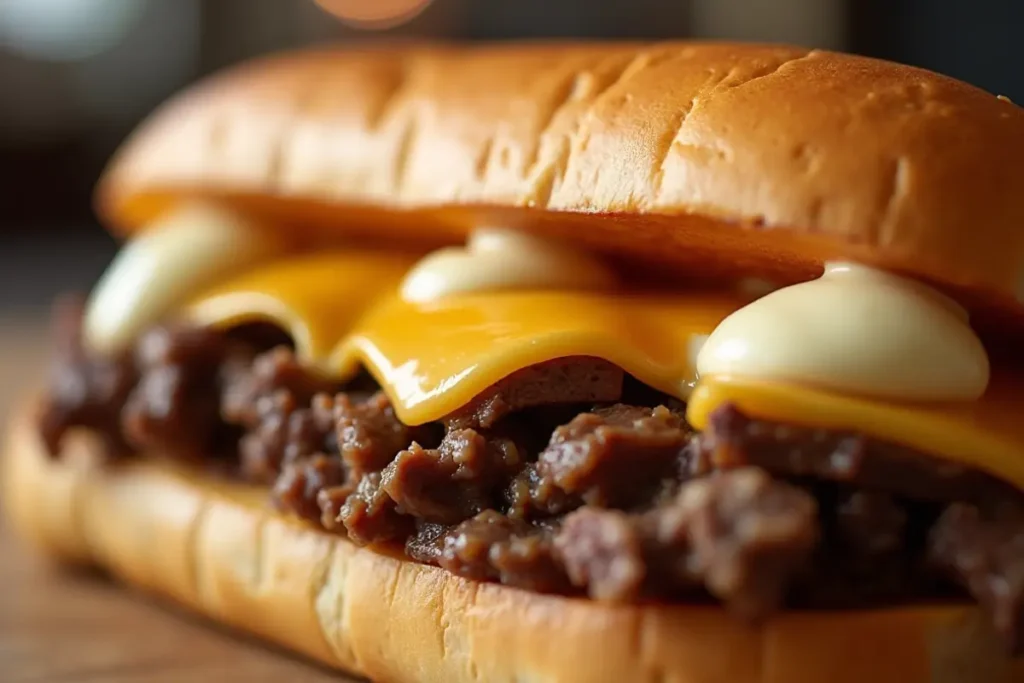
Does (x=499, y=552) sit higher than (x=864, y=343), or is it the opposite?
(x=864, y=343)

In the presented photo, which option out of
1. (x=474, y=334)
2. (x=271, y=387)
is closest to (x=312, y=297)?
(x=271, y=387)

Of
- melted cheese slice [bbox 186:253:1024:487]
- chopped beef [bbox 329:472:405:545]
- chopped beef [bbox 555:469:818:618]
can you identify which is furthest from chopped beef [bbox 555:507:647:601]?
chopped beef [bbox 329:472:405:545]

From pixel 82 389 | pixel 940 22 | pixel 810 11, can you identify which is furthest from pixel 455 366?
pixel 810 11

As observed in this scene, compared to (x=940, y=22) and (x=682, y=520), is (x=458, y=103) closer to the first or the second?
(x=682, y=520)

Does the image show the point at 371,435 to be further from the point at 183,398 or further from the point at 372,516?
the point at 183,398

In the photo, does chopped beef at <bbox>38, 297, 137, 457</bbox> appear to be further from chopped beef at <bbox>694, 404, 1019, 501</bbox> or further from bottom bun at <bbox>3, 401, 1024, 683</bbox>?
chopped beef at <bbox>694, 404, 1019, 501</bbox>

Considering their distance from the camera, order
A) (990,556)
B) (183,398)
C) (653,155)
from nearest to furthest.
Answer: (990,556)
(653,155)
(183,398)

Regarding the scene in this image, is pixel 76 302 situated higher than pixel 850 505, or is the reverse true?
pixel 850 505
